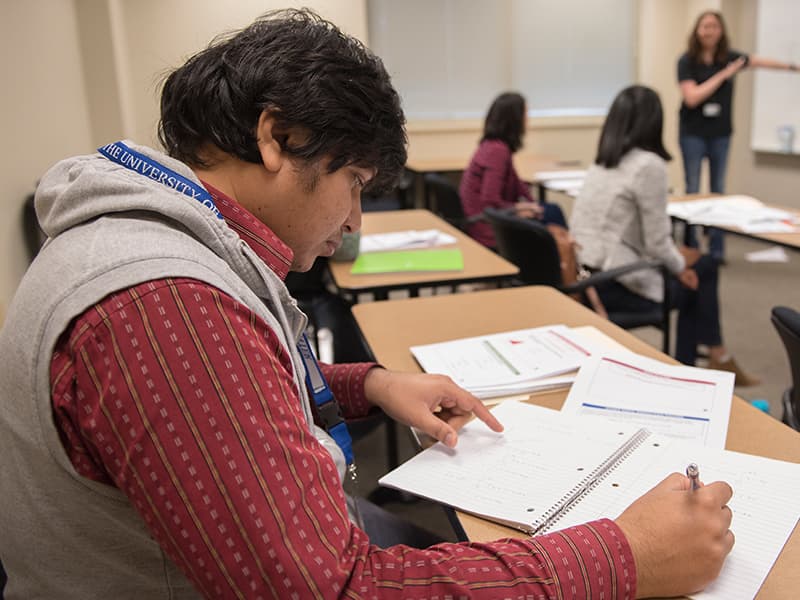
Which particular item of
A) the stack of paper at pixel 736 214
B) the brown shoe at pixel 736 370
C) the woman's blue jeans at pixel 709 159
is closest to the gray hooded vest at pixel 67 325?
the stack of paper at pixel 736 214

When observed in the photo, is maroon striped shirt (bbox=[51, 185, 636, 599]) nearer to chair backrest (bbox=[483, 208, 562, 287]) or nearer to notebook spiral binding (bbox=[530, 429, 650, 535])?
notebook spiral binding (bbox=[530, 429, 650, 535])

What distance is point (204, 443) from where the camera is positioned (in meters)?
0.55

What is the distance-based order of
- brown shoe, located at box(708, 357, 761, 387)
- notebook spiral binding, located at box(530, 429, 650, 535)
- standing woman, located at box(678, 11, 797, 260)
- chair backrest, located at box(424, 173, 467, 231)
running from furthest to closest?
standing woman, located at box(678, 11, 797, 260)
chair backrest, located at box(424, 173, 467, 231)
brown shoe, located at box(708, 357, 761, 387)
notebook spiral binding, located at box(530, 429, 650, 535)

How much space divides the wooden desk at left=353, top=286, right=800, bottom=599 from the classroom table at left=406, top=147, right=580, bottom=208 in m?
3.10

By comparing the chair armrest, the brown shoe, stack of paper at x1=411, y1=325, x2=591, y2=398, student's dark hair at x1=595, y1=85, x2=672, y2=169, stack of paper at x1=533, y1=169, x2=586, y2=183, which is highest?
student's dark hair at x1=595, y1=85, x2=672, y2=169

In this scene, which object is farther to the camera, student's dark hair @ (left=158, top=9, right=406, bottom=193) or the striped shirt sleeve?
student's dark hair @ (left=158, top=9, right=406, bottom=193)

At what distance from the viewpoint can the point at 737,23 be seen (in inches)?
234

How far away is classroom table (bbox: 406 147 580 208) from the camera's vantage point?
5.11m

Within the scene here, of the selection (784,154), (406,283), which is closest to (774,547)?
(406,283)

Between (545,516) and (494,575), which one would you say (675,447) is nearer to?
(545,516)

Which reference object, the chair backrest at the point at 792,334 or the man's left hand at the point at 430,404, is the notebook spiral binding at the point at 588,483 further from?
the chair backrest at the point at 792,334

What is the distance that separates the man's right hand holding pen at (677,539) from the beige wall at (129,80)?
2.27m

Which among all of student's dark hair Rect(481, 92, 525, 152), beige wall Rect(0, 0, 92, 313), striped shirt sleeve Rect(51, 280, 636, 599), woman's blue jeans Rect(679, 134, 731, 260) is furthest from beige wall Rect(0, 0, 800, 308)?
striped shirt sleeve Rect(51, 280, 636, 599)

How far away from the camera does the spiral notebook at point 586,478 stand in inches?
30.1
